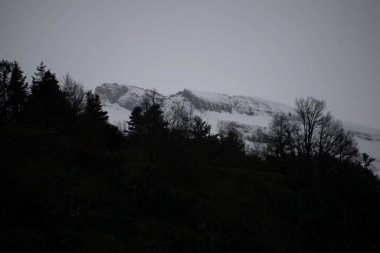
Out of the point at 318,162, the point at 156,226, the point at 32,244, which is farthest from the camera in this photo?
the point at 318,162

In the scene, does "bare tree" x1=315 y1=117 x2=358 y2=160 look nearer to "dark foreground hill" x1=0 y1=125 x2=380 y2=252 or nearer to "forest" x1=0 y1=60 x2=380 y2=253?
"forest" x1=0 y1=60 x2=380 y2=253

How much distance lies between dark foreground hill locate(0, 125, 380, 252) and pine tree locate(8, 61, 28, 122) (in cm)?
1053

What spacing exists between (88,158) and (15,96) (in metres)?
21.7

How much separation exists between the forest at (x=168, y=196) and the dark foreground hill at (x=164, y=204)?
0.07 m

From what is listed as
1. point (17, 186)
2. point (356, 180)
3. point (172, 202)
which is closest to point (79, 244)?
point (17, 186)

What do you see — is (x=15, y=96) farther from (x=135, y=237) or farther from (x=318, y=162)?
(x=318, y=162)

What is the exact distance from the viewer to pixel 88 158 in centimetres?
1945

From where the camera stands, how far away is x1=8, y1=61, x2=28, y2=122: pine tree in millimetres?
31422

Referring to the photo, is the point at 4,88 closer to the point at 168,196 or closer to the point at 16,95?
the point at 16,95

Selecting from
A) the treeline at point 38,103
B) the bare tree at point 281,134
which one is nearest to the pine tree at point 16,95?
the treeline at point 38,103

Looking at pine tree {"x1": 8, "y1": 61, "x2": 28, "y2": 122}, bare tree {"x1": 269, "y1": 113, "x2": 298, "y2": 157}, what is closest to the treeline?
pine tree {"x1": 8, "y1": 61, "x2": 28, "y2": 122}

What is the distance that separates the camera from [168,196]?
1561cm

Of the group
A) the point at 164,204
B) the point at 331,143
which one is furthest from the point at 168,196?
the point at 331,143

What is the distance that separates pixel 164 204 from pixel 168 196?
→ 806mm
